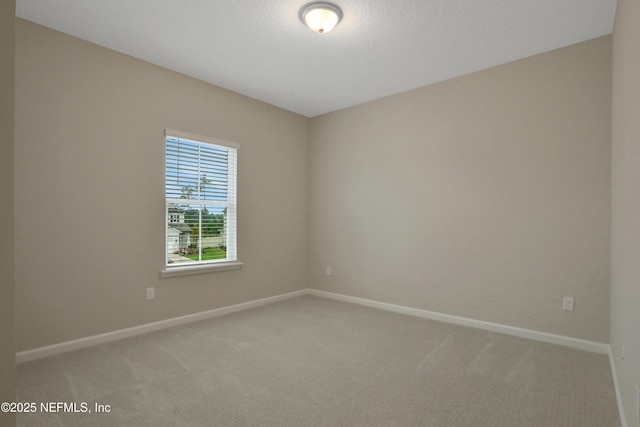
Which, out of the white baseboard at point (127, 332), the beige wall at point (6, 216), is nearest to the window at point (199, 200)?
the white baseboard at point (127, 332)

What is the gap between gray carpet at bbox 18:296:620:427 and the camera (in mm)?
1882

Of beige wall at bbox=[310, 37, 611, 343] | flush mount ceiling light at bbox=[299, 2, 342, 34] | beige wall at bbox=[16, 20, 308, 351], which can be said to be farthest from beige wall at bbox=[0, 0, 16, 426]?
beige wall at bbox=[310, 37, 611, 343]

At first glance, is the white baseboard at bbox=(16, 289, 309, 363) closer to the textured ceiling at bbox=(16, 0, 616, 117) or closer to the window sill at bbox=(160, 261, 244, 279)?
the window sill at bbox=(160, 261, 244, 279)

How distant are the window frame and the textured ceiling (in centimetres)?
71

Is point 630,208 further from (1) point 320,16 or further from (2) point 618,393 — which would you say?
(1) point 320,16

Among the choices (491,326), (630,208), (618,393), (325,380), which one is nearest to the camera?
(630,208)

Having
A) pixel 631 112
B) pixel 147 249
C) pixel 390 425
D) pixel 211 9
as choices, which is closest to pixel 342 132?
pixel 211 9

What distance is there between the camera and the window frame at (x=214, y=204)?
345cm

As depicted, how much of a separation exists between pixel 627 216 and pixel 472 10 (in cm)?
177

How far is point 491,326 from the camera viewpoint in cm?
336

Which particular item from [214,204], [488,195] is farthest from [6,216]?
[488,195]

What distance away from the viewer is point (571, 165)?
294 cm

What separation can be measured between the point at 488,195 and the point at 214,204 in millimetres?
3089

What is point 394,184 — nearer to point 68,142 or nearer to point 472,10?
point 472,10
